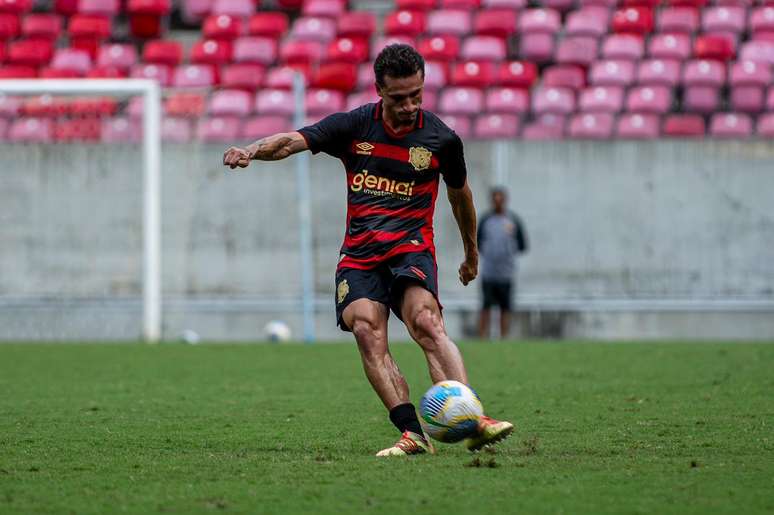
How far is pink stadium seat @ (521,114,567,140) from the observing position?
19.7 m

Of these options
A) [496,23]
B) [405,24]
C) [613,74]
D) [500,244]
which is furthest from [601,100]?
[405,24]

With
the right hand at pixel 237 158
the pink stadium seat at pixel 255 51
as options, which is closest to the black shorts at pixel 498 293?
the pink stadium seat at pixel 255 51

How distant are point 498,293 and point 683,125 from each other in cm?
397

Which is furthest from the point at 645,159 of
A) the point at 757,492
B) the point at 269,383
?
the point at 757,492

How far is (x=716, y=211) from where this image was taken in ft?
61.4

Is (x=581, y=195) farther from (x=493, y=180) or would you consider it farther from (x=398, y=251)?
(x=398, y=251)

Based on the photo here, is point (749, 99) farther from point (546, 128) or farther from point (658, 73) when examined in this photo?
point (546, 128)

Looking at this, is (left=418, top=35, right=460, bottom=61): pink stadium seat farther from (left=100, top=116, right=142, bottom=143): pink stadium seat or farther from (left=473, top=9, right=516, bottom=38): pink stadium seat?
(left=100, top=116, right=142, bottom=143): pink stadium seat

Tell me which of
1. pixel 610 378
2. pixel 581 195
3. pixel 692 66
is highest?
pixel 692 66

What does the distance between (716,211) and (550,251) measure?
2356 mm

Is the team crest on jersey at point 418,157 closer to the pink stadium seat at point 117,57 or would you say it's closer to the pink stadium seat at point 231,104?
the pink stadium seat at point 231,104

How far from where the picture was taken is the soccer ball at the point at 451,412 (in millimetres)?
6496

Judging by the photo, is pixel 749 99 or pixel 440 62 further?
pixel 440 62

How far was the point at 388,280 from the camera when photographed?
708 cm
